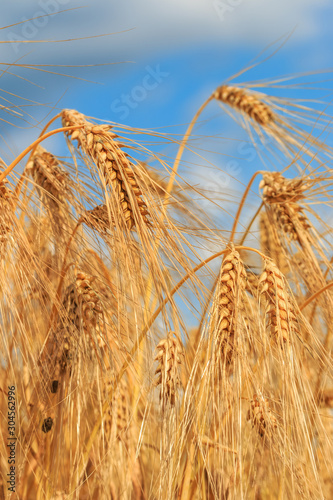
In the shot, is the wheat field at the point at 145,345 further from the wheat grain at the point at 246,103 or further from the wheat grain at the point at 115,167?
the wheat grain at the point at 246,103

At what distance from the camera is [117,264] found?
2.63 ft

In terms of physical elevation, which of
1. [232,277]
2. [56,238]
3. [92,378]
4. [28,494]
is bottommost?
[28,494]

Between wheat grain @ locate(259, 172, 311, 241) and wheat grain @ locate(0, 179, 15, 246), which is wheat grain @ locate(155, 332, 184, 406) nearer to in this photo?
wheat grain @ locate(0, 179, 15, 246)

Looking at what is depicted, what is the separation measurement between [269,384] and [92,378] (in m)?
0.35

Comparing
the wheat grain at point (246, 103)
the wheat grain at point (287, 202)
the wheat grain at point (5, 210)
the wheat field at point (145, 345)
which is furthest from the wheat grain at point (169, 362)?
the wheat grain at point (246, 103)

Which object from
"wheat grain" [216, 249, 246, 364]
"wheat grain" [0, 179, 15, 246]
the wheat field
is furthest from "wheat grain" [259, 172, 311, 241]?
"wheat grain" [0, 179, 15, 246]

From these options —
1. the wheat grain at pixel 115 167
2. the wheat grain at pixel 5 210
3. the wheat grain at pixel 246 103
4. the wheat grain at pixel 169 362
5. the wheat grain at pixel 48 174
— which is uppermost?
the wheat grain at pixel 246 103

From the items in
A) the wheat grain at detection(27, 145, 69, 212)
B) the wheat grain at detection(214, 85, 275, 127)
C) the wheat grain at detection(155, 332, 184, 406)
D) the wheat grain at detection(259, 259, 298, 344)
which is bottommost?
the wheat grain at detection(155, 332, 184, 406)

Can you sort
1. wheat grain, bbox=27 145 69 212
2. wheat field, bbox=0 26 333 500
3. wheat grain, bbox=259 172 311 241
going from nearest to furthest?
wheat field, bbox=0 26 333 500 < wheat grain, bbox=27 145 69 212 < wheat grain, bbox=259 172 311 241

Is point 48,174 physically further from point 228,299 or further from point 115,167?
point 228,299

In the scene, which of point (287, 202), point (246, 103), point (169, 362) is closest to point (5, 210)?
point (169, 362)

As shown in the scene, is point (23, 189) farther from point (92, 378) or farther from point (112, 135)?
point (92, 378)

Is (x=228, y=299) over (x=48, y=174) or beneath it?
beneath

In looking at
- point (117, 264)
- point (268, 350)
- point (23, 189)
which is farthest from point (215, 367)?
point (23, 189)
